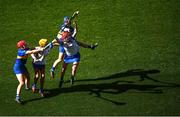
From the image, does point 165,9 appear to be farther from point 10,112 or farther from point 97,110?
point 10,112

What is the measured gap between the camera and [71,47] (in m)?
17.6

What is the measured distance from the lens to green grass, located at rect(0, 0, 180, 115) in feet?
53.6

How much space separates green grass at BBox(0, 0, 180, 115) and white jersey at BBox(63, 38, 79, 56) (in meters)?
1.43

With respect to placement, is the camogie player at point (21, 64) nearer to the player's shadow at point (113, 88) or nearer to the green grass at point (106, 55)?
the green grass at point (106, 55)

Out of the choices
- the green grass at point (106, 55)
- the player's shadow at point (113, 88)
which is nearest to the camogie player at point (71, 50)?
the player's shadow at point (113, 88)

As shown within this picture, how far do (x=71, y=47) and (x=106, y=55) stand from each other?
3.66 m

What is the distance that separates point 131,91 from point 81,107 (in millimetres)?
2354

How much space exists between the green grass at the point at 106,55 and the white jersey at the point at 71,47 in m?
1.43

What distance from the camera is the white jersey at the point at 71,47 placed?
17.5 metres

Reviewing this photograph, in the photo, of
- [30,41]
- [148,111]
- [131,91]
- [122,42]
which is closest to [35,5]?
[30,41]

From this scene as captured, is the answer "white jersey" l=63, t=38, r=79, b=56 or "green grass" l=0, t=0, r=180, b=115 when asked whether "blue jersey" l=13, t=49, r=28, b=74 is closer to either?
"green grass" l=0, t=0, r=180, b=115

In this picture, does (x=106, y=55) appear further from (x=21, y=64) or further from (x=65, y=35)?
(x=21, y=64)

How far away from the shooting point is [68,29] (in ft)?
59.2

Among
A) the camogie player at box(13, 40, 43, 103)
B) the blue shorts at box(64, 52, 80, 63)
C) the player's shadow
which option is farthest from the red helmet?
the player's shadow
